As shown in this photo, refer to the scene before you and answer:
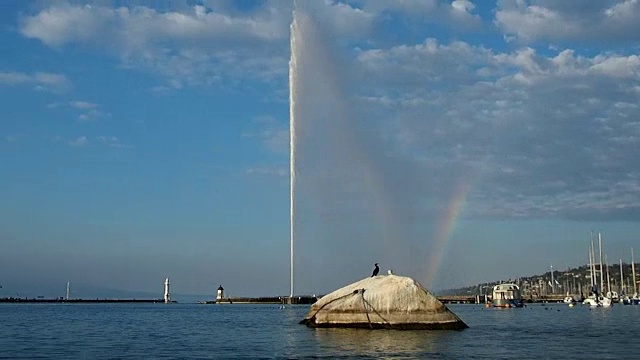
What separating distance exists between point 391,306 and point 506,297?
4700 inches

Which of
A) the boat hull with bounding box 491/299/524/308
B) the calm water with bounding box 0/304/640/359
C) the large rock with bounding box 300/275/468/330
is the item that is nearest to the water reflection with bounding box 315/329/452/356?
the calm water with bounding box 0/304/640/359

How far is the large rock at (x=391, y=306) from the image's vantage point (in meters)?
58.3

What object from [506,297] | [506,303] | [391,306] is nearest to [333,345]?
[391,306]

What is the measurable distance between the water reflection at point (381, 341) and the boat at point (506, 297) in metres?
116

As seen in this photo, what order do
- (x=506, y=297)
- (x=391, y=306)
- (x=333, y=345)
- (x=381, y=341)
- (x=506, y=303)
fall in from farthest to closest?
(x=506, y=297)
(x=506, y=303)
(x=391, y=306)
(x=381, y=341)
(x=333, y=345)

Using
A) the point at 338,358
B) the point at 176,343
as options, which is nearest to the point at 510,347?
the point at 338,358

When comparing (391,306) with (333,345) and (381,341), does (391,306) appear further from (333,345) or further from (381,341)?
(333,345)

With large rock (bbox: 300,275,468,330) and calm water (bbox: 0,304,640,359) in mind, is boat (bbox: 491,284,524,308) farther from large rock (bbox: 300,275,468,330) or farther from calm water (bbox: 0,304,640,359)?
large rock (bbox: 300,275,468,330)

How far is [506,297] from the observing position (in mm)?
170375

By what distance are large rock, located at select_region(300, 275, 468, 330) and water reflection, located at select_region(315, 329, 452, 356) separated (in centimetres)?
135

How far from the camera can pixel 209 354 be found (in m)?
41.5

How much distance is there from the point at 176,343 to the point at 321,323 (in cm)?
1609

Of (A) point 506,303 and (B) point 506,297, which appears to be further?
(B) point 506,297

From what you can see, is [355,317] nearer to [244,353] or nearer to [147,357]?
[244,353]
